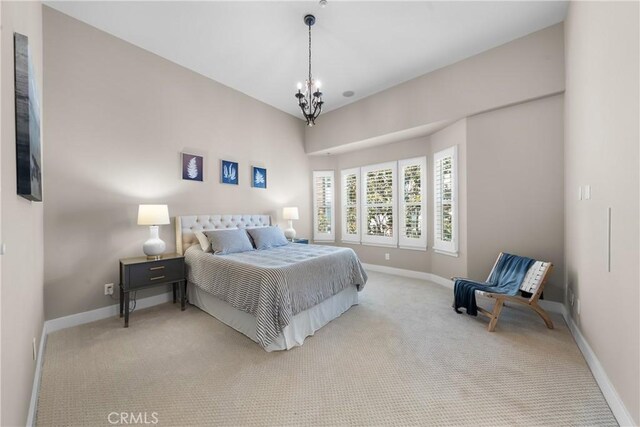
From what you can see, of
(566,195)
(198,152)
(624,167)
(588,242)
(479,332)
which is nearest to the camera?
(624,167)

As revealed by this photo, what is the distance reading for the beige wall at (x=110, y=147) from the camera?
2752mm

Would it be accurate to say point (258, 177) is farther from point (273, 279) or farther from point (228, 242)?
point (273, 279)

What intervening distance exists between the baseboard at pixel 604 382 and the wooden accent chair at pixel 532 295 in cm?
33

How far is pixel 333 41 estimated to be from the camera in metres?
3.22

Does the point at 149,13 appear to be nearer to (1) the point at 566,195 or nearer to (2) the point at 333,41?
(2) the point at 333,41

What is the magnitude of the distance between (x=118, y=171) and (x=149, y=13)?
5.92 ft

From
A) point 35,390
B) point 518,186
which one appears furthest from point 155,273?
point 518,186

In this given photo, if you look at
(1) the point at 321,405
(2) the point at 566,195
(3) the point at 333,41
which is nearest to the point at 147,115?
(3) the point at 333,41

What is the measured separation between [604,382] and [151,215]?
4249 millimetres

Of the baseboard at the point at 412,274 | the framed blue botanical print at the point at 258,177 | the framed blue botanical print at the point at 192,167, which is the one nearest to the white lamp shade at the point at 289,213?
the framed blue botanical print at the point at 258,177

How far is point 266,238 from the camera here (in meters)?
3.93

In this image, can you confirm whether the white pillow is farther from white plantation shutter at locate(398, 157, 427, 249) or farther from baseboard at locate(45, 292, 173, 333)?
white plantation shutter at locate(398, 157, 427, 249)

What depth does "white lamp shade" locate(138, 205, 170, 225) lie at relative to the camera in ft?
9.77

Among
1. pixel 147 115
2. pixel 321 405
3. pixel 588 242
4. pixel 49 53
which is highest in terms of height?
pixel 49 53
